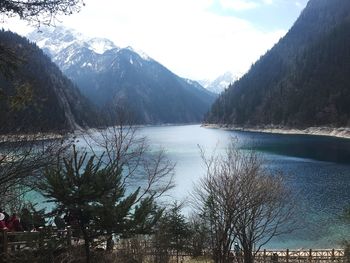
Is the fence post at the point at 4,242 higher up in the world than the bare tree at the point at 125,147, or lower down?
lower down

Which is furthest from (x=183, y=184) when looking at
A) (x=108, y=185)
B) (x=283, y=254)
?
(x=108, y=185)

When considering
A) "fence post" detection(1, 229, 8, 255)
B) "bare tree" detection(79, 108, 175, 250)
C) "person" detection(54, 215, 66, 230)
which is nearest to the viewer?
"fence post" detection(1, 229, 8, 255)

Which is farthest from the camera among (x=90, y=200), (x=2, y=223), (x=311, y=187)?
(x=311, y=187)

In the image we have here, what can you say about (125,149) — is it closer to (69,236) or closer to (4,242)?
(69,236)

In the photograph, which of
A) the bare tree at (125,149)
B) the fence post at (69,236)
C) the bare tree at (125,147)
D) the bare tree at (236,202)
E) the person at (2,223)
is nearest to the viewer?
the fence post at (69,236)

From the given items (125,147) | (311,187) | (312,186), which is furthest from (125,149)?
(312,186)

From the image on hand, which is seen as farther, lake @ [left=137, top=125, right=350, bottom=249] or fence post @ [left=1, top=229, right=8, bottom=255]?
lake @ [left=137, top=125, right=350, bottom=249]

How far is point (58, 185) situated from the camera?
1305 centimetres

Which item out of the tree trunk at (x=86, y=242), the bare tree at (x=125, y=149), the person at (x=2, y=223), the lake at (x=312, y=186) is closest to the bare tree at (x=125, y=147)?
the bare tree at (x=125, y=149)

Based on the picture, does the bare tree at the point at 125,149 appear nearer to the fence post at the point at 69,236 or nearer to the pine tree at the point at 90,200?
the pine tree at the point at 90,200

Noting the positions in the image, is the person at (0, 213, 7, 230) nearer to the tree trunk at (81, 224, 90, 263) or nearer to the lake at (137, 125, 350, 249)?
the tree trunk at (81, 224, 90, 263)

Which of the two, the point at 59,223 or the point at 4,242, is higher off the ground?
the point at 59,223

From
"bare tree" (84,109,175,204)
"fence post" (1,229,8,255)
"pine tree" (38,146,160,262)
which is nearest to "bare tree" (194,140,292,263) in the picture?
"bare tree" (84,109,175,204)

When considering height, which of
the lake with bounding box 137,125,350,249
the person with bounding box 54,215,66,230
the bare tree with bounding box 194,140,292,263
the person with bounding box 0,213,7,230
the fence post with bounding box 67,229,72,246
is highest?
the person with bounding box 54,215,66,230
